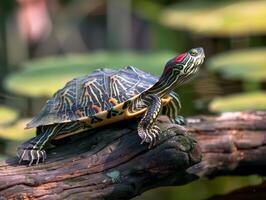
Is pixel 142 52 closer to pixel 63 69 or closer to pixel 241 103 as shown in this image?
pixel 63 69

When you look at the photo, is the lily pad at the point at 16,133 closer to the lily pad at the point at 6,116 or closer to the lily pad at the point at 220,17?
the lily pad at the point at 6,116

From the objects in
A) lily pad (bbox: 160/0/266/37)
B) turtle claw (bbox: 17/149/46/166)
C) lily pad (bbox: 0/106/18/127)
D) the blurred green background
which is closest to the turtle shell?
turtle claw (bbox: 17/149/46/166)

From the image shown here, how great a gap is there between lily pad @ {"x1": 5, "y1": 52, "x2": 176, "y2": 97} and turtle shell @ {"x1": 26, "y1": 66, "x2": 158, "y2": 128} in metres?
1.34

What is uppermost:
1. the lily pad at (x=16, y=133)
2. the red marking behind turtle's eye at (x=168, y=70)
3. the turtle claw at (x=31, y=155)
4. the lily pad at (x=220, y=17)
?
the lily pad at (x=220, y=17)

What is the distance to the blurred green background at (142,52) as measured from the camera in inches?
117

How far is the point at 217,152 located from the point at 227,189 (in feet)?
0.47

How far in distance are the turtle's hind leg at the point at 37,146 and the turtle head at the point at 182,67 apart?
0.35 metres

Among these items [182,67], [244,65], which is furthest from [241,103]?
[182,67]

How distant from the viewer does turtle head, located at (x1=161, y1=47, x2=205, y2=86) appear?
6.37 ft

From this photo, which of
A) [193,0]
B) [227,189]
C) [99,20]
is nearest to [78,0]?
[99,20]

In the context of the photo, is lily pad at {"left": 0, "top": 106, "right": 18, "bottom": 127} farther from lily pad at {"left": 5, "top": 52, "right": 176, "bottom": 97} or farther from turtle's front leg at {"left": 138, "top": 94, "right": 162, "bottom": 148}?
turtle's front leg at {"left": 138, "top": 94, "right": 162, "bottom": 148}

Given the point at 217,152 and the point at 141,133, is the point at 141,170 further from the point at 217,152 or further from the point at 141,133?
the point at 217,152

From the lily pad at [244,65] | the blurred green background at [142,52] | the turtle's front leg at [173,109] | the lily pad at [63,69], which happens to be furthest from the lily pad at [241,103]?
the turtle's front leg at [173,109]

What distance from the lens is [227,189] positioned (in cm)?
219
